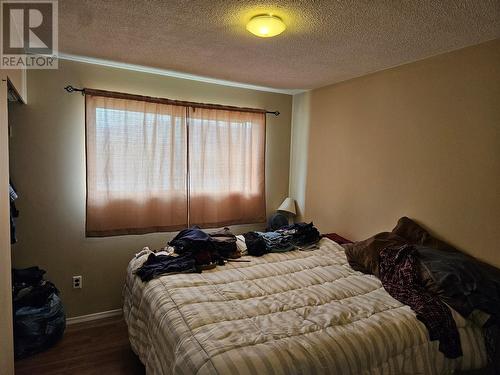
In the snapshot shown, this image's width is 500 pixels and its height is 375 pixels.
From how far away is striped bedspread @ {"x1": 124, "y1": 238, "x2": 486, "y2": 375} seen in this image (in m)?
1.39

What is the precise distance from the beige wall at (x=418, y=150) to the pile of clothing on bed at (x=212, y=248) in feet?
2.01

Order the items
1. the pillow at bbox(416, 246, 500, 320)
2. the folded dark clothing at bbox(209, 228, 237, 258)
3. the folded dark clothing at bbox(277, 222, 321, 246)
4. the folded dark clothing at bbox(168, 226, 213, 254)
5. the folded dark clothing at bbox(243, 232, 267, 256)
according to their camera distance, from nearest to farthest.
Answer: the pillow at bbox(416, 246, 500, 320), the folded dark clothing at bbox(168, 226, 213, 254), the folded dark clothing at bbox(209, 228, 237, 258), the folded dark clothing at bbox(243, 232, 267, 256), the folded dark clothing at bbox(277, 222, 321, 246)

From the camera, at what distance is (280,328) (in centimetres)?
158

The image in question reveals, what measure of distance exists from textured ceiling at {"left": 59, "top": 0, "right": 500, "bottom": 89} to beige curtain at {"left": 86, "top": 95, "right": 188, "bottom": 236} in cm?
47

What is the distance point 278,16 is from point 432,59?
1.41m

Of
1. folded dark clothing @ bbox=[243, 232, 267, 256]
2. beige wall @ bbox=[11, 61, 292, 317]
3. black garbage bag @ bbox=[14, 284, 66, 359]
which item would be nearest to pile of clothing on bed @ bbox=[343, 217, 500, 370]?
folded dark clothing @ bbox=[243, 232, 267, 256]

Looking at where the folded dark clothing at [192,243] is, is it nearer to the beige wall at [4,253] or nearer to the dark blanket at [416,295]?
the beige wall at [4,253]

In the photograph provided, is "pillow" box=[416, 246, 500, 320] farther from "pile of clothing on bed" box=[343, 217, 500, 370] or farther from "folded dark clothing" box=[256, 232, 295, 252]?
"folded dark clothing" box=[256, 232, 295, 252]

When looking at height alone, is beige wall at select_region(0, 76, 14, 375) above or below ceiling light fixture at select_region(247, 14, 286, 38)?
below

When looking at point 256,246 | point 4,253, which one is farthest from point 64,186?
point 256,246

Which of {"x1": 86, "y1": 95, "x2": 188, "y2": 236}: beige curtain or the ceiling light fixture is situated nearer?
the ceiling light fixture

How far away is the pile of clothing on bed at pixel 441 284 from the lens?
1.75 meters

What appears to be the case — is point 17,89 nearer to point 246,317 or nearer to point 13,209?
point 13,209

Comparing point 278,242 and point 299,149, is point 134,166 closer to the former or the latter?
point 278,242
